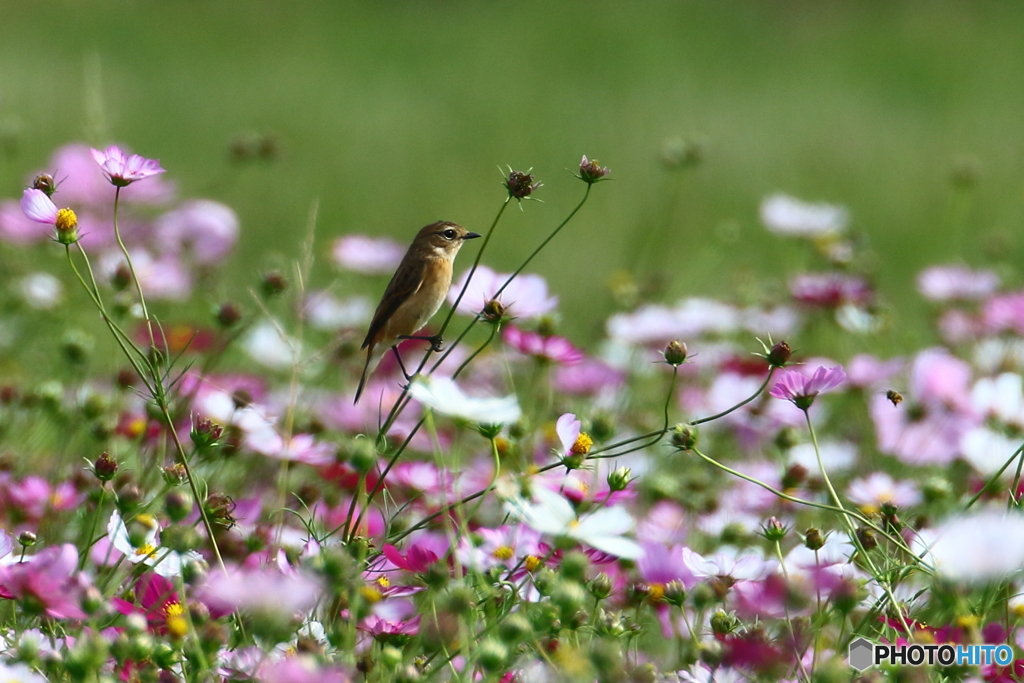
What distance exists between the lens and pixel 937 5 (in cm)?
→ 680

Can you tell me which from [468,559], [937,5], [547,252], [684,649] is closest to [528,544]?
[468,559]

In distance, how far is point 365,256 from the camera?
2.03 meters

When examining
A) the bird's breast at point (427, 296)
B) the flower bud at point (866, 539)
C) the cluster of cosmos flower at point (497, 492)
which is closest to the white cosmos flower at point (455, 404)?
the cluster of cosmos flower at point (497, 492)

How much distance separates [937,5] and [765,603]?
6.71m

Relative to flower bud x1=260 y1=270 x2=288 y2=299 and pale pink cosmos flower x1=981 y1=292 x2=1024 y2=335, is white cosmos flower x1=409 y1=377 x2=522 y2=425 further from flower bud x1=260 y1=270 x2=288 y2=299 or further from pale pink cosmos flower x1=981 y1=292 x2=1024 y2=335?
pale pink cosmos flower x1=981 y1=292 x2=1024 y2=335

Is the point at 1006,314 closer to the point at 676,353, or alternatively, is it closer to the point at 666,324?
the point at 666,324

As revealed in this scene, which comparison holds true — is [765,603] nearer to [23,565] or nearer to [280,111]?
[23,565]

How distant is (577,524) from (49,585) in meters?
0.33

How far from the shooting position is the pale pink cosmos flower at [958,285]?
2.04 meters

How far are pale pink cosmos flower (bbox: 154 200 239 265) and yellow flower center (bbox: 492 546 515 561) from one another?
128 centimetres

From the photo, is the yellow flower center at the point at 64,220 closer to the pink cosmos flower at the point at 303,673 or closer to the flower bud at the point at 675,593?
the pink cosmos flower at the point at 303,673

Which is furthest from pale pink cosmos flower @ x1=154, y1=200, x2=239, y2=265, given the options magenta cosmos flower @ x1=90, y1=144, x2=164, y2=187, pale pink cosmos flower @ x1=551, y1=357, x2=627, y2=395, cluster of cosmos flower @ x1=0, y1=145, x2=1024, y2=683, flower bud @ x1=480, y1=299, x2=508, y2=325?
flower bud @ x1=480, y1=299, x2=508, y2=325

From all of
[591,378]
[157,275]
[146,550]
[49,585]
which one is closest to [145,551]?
[146,550]

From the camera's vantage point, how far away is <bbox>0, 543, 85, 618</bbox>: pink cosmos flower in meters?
0.73
